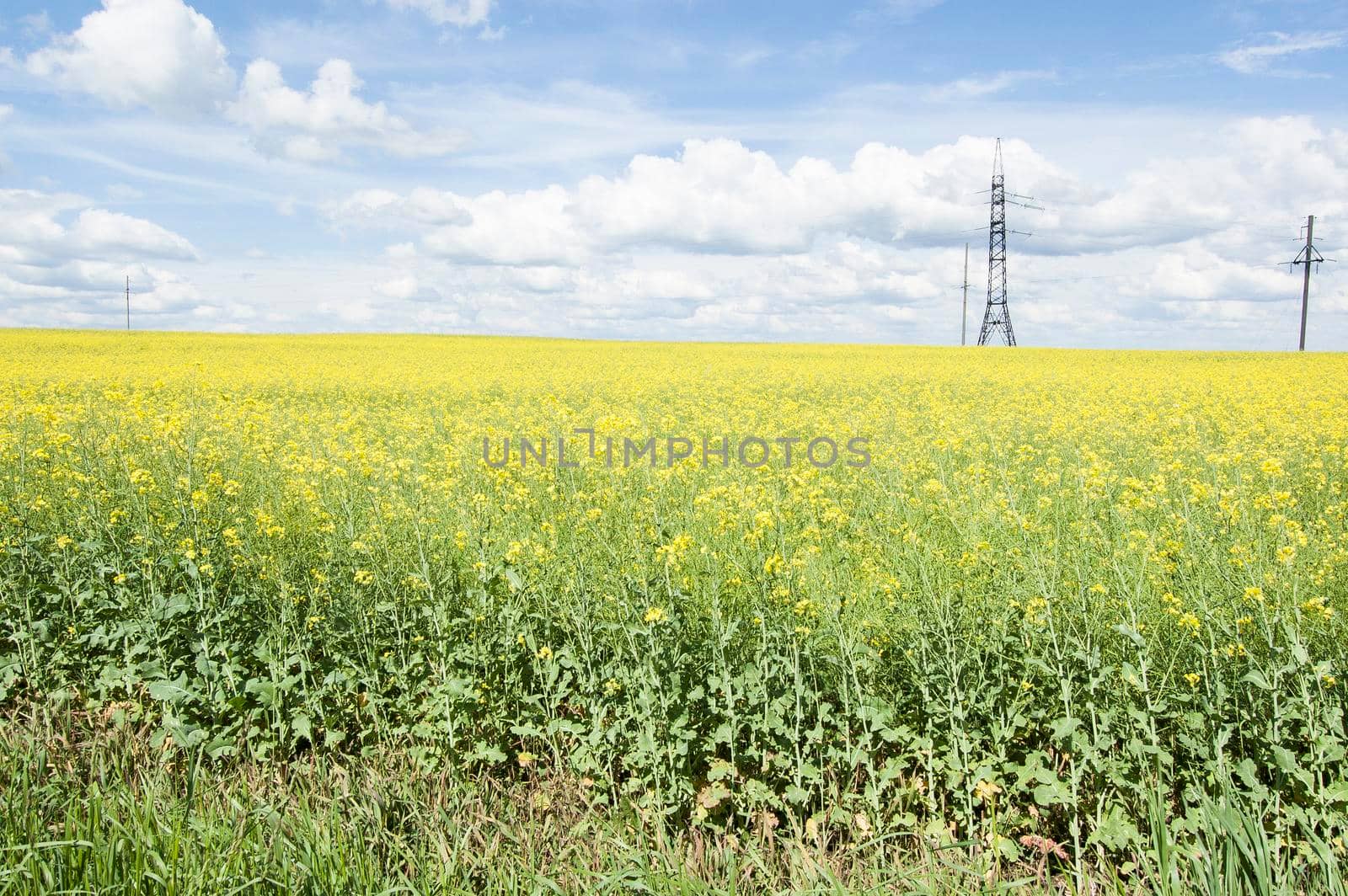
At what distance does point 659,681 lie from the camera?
354cm

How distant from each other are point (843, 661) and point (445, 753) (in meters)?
1.85

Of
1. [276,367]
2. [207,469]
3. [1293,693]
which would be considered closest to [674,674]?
[1293,693]

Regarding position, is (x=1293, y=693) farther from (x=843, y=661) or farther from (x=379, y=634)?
(x=379, y=634)

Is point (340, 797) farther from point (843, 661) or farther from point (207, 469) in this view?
point (207, 469)

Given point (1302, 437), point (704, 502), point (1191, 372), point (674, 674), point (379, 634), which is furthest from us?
point (1191, 372)

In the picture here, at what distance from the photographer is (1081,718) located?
3.49 metres

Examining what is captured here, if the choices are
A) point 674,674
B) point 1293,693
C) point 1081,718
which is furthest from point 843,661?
point 1293,693

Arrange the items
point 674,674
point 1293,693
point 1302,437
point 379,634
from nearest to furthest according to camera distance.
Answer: point 1293,693 → point 674,674 → point 379,634 → point 1302,437

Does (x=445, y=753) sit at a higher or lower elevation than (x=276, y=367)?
lower

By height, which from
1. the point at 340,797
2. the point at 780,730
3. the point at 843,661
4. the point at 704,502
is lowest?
the point at 340,797

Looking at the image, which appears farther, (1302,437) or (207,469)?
(1302,437)

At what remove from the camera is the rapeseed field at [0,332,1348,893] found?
3016 millimetres

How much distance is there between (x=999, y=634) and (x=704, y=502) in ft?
6.69

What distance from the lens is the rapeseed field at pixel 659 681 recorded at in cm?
302
